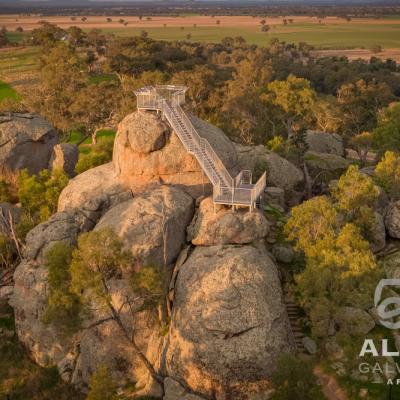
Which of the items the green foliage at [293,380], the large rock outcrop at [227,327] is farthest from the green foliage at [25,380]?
the green foliage at [293,380]

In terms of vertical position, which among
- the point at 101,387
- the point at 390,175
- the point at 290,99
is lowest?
the point at 101,387

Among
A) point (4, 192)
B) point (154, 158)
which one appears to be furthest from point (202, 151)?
point (4, 192)

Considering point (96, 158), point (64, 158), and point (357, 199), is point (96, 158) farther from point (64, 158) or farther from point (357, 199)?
point (357, 199)

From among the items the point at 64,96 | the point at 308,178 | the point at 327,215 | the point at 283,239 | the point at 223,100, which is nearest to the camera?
the point at 327,215

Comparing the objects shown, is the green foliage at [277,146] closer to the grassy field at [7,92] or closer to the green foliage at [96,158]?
the green foliage at [96,158]

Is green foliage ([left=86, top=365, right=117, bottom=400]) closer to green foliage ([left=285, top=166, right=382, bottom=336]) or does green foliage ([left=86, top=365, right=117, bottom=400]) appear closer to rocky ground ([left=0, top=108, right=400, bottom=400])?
rocky ground ([left=0, top=108, right=400, bottom=400])

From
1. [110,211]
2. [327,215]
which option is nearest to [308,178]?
[327,215]

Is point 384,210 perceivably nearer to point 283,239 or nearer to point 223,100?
point 283,239
